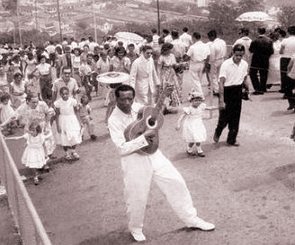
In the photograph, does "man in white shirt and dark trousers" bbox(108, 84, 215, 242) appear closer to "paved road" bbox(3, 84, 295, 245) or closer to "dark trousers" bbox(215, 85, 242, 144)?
"paved road" bbox(3, 84, 295, 245)

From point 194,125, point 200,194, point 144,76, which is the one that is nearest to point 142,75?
point 144,76

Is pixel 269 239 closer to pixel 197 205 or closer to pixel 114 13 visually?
pixel 197 205

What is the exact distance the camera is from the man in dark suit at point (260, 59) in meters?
14.8

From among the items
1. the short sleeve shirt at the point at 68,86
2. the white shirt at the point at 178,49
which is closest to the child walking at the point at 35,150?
the short sleeve shirt at the point at 68,86

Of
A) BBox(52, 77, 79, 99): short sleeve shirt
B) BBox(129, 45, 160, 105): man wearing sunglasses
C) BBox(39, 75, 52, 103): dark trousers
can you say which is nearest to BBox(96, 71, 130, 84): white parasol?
BBox(52, 77, 79, 99): short sleeve shirt

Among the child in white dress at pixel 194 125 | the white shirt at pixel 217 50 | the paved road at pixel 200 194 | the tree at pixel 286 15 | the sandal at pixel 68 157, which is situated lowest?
the tree at pixel 286 15

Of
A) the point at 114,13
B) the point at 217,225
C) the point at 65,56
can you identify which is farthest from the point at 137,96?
the point at 114,13

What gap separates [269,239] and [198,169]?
2955 mm

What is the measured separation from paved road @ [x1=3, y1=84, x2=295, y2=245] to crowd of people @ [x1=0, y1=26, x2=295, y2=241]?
0.32m

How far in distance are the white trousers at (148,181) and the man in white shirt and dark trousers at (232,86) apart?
354 cm

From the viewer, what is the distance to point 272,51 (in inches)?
592

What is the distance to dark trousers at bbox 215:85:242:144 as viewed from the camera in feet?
32.4

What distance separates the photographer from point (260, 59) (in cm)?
1510

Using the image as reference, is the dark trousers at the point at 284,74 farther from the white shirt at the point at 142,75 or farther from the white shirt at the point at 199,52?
the white shirt at the point at 142,75
